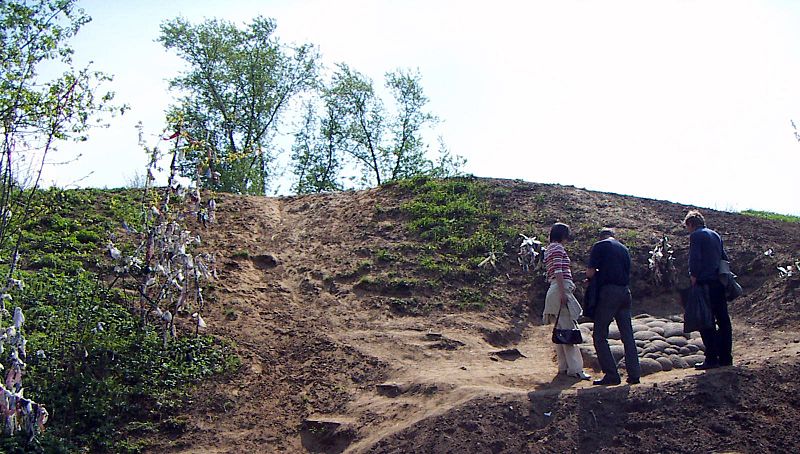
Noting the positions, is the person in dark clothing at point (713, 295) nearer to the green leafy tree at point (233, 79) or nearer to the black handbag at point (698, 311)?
the black handbag at point (698, 311)

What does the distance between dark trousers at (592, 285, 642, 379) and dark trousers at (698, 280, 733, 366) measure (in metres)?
0.74

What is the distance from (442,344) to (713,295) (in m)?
3.62

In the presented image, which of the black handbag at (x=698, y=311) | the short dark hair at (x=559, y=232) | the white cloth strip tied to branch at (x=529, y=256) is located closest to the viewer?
the black handbag at (x=698, y=311)

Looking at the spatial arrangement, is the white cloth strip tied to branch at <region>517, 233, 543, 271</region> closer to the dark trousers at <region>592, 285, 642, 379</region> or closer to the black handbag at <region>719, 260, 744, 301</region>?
the dark trousers at <region>592, 285, 642, 379</region>

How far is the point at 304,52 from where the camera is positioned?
28.8 metres

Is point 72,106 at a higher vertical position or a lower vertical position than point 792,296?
higher

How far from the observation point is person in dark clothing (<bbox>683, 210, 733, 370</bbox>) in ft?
24.5

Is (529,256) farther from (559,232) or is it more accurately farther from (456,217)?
(559,232)

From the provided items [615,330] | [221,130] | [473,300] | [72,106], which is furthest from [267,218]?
[221,130]

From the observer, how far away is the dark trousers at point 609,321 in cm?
743

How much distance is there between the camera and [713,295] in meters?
7.50

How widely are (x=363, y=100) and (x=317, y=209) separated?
14.1 meters

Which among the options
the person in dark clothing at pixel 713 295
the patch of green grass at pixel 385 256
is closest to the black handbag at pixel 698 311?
the person in dark clothing at pixel 713 295

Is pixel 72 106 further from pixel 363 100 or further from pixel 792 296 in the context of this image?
pixel 363 100
